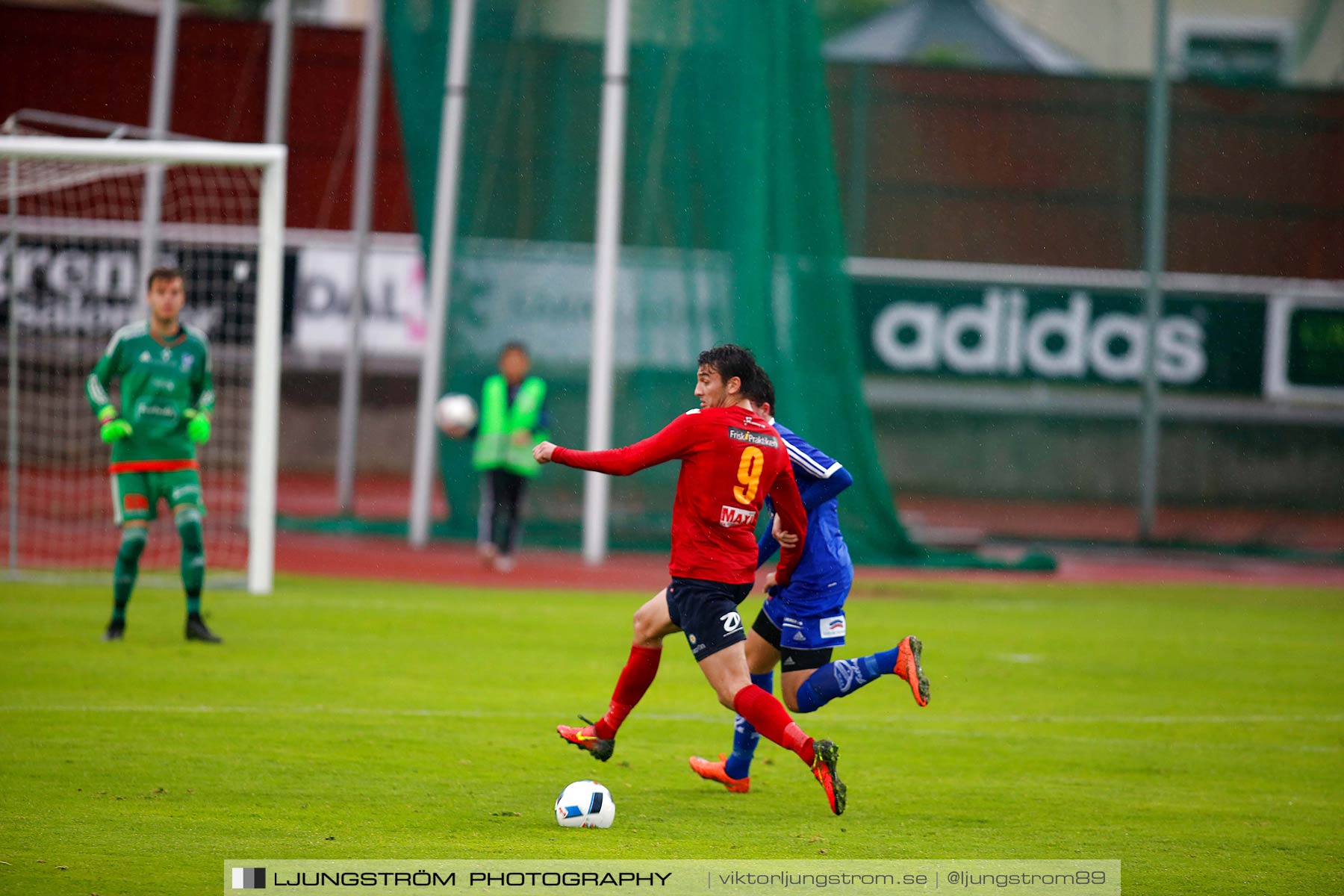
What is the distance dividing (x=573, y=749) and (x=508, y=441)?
8.42 metres

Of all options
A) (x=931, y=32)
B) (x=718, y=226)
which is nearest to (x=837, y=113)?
(x=718, y=226)

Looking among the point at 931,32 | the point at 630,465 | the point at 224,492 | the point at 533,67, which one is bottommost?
the point at 224,492

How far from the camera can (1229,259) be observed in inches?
883

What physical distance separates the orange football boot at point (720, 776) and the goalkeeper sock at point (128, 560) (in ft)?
15.3

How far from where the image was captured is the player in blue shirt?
6922 millimetres

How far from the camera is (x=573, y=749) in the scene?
794 cm

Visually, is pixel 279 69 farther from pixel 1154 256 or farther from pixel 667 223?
pixel 1154 256

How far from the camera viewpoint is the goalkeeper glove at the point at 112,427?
1002 centimetres

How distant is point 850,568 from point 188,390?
17.1 feet

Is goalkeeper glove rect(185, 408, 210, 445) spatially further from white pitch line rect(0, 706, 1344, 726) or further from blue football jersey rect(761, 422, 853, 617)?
blue football jersey rect(761, 422, 853, 617)

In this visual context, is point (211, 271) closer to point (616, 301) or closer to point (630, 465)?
point (616, 301)

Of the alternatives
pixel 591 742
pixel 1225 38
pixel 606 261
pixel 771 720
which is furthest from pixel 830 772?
pixel 1225 38

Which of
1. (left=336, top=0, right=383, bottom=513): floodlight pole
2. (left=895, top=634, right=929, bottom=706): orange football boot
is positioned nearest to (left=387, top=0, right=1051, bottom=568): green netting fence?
(left=336, top=0, right=383, bottom=513): floodlight pole

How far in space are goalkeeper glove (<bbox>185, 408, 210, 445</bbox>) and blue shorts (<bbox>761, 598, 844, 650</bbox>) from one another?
4.76 m
